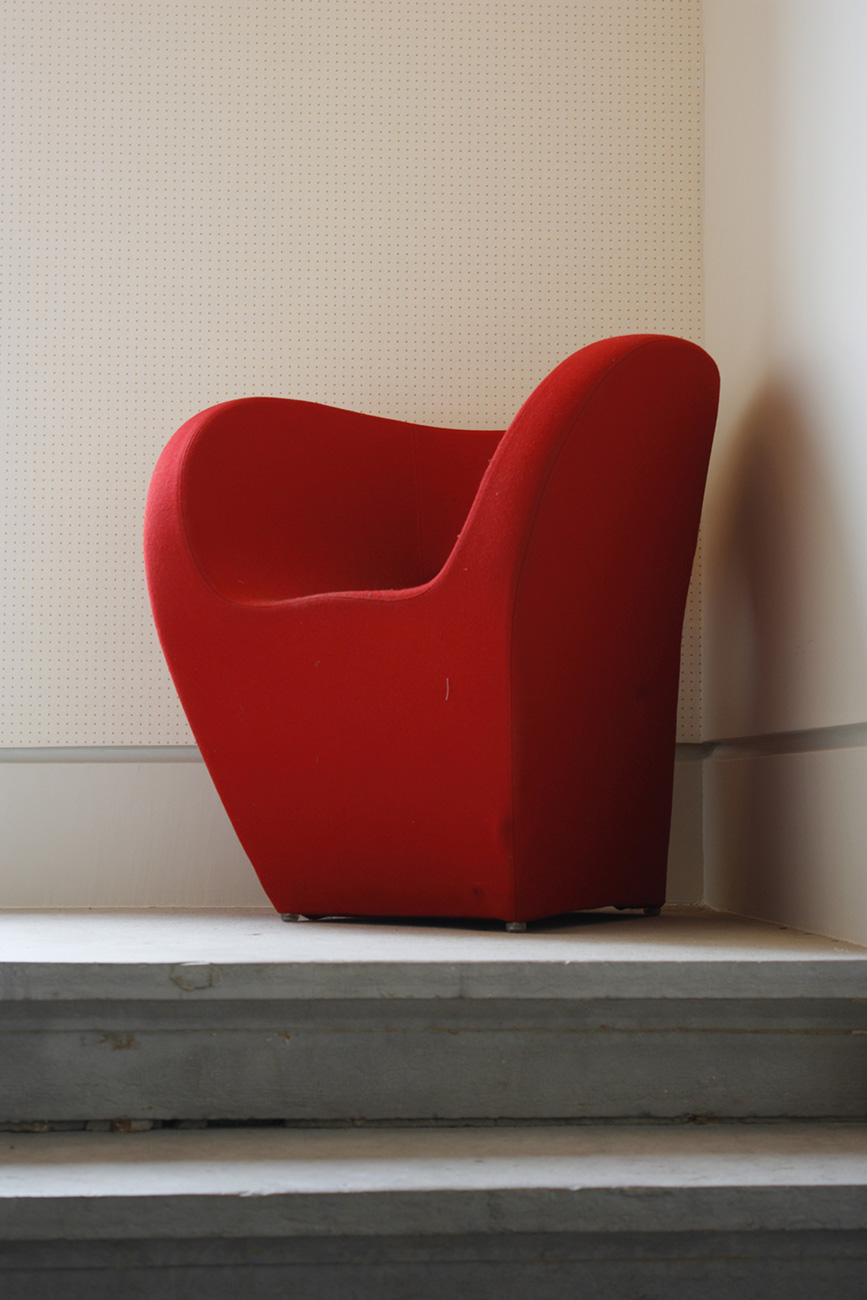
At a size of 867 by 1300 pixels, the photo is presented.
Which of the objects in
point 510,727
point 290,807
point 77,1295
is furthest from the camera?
point 290,807

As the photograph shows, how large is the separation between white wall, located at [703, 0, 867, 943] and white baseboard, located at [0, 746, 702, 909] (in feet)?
1.21

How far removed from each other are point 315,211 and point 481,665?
1.33 m

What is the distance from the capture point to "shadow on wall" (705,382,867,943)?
1.54 meters

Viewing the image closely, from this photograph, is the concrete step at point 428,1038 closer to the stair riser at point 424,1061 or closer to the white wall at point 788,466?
the stair riser at point 424,1061

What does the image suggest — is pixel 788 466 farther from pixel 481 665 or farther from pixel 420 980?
pixel 420 980

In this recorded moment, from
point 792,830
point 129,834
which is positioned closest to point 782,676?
point 792,830

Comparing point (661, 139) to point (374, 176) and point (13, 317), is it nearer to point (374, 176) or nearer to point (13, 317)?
point (374, 176)

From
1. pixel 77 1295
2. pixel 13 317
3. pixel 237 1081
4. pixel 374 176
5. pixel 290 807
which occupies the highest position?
pixel 374 176

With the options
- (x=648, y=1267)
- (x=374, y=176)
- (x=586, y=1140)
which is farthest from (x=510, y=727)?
(x=374, y=176)

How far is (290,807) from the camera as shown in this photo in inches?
67.2

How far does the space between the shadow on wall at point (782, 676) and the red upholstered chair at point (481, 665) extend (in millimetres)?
164

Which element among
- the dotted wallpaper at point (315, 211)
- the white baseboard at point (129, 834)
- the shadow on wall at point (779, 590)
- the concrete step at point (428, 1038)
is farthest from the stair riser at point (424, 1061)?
the dotted wallpaper at point (315, 211)

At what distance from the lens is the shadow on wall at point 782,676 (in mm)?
1541

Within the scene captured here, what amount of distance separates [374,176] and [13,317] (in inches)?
33.7
